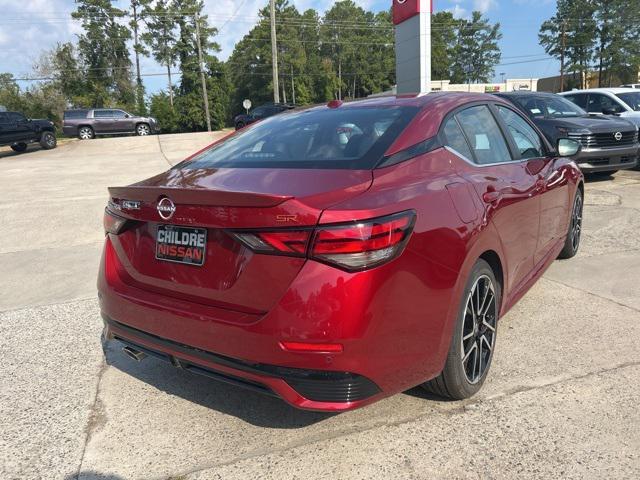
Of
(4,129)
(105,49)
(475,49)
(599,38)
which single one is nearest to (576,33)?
(599,38)

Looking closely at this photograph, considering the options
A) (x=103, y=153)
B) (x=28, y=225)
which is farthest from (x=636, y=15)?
(x=28, y=225)

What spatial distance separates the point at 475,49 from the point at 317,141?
112 meters

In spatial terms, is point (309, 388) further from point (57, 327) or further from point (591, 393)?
point (57, 327)

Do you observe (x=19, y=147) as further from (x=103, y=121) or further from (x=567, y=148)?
(x=567, y=148)

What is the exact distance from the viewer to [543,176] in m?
3.82

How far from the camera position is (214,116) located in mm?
58031

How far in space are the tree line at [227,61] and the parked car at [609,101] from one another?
4681 cm

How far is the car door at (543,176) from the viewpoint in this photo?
148 inches

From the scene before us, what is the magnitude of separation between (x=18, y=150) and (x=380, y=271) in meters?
26.8

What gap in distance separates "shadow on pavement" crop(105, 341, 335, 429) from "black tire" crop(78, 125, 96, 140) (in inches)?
1187

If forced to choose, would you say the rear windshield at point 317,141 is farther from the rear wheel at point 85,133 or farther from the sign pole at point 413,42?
the rear wheel at point 85,133

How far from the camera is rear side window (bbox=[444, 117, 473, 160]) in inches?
115

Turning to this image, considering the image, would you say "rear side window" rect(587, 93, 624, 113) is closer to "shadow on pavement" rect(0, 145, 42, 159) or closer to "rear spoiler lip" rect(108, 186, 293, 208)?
"rear spoiler lip" rect(108, 186, 293, 208)

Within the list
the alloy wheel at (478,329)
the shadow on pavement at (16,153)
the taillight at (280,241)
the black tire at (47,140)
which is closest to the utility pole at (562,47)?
the black tire at (47,140)
